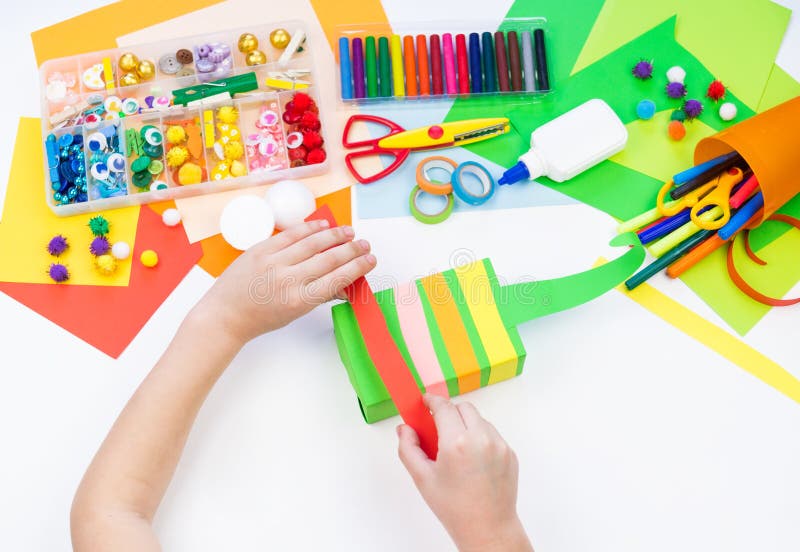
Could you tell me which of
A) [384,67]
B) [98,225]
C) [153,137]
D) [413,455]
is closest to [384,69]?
[384,67]

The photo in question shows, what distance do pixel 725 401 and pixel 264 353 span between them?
534 millimetres

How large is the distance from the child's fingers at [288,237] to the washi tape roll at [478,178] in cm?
19

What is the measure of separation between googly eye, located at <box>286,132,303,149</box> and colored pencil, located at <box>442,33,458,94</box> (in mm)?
211

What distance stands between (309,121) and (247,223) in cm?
16

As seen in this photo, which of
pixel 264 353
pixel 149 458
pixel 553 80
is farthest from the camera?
pixel 553 80

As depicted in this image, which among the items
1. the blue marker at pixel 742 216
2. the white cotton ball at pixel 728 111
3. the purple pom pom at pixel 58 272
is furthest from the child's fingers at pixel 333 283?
the white cotton ball at pixel 728 111

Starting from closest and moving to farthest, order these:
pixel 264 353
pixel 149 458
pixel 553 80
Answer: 1. pixel 149 458
2. pixel 264 353
3. pixel 553 80

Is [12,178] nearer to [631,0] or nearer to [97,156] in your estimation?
[97,156]

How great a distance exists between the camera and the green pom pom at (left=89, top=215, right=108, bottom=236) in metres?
0.85

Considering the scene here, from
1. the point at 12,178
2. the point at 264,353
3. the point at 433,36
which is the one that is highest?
the point at 433,36

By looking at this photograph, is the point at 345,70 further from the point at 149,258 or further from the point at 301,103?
the point at 149,258

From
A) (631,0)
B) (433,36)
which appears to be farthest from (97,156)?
(631,0)

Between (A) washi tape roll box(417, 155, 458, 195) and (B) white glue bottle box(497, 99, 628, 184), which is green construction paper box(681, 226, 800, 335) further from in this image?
(A) washi tape roll box(417, 155, 458, 195)

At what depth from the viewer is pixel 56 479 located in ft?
2.48
